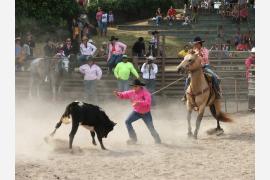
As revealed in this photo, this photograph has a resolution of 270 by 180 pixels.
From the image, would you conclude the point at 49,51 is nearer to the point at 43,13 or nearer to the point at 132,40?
the point at 43,13

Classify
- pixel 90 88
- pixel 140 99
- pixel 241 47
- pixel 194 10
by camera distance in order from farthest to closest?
pixel 194 10
pixel 241 47
pixel 90 88
pixel 140 99

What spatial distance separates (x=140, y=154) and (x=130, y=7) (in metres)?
23.3

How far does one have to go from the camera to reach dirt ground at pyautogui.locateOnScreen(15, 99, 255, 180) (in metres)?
11.4

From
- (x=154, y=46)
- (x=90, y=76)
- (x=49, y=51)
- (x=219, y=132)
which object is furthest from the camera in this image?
(x=154, y=46)

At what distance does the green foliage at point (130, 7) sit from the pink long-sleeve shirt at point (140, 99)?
20649 millimetres

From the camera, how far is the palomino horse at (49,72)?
20.9m

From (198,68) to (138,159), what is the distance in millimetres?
3090

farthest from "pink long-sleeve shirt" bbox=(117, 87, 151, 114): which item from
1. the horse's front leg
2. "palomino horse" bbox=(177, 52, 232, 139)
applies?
the horse's front leg

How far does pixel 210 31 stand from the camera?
30.5 m

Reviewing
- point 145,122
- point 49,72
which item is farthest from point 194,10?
point 145,122

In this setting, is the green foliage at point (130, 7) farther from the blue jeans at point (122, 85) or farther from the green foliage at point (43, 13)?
the blue jeans at point (122, 85)

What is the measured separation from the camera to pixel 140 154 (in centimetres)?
1312
